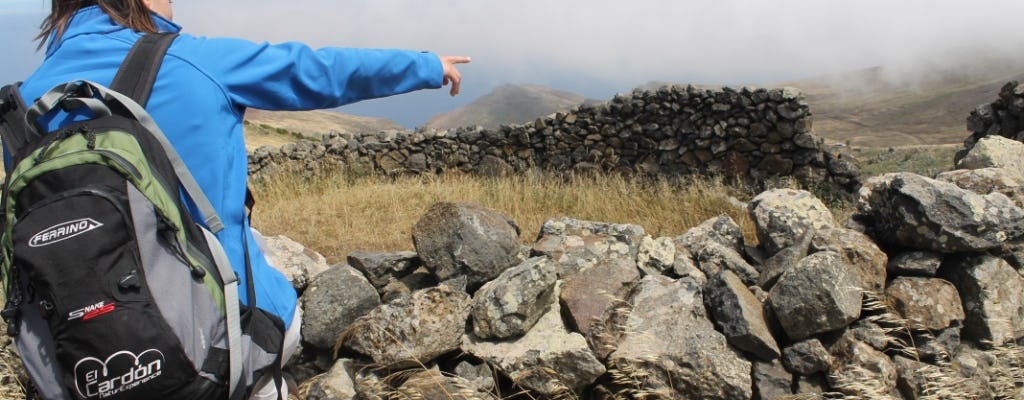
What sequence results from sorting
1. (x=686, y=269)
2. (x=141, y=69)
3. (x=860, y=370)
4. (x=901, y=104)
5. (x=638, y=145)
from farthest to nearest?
(x=901, y=104)
(x=638, y=145)
(x=686, y=269)
(x=860, y=370)
(x=141, y=69)

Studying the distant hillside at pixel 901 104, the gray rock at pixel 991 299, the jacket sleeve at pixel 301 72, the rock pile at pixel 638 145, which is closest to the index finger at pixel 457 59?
the jacket sleeve at pixel 301 72

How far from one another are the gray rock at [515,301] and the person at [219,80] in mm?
1121

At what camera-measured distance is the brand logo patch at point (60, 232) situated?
128 centimetres

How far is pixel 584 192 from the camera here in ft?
25.1

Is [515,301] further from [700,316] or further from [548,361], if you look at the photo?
[700,316]

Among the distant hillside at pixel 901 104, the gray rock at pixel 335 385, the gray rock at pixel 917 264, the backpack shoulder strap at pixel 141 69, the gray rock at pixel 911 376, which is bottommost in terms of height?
the distant hillside at pixel 901 104

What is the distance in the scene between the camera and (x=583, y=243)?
3.25m

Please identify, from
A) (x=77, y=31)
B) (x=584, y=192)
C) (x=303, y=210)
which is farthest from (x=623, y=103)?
(x=77, y=31)

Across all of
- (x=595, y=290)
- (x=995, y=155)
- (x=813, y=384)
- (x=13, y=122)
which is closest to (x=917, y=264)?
(x=813, y=384)

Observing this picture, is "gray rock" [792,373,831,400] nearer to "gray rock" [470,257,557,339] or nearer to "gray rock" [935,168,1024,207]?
"gray rock" [470,257,557,339]

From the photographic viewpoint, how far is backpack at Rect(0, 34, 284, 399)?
1281 millimetres

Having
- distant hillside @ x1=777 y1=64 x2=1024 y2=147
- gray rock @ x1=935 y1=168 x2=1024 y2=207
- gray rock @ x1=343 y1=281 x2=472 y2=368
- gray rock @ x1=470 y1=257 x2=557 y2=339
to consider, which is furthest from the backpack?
distant hillside @ x1=777 y1=64 x2=1024 y2=147

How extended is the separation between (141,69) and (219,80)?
0.51 feet

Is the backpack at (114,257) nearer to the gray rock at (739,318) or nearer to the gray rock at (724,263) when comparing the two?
the gray rock at (739,318)
